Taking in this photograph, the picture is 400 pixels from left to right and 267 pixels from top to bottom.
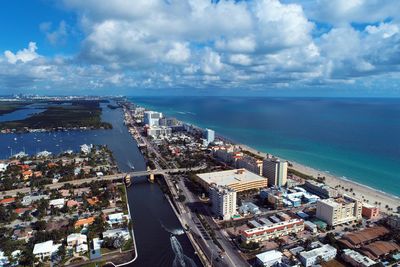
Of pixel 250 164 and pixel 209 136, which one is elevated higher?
pixel 209 136

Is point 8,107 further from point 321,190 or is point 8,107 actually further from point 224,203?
point 321,190

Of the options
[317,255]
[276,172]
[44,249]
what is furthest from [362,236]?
[44,249]

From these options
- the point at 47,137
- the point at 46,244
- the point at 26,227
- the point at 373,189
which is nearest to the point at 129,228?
the point at 46,244

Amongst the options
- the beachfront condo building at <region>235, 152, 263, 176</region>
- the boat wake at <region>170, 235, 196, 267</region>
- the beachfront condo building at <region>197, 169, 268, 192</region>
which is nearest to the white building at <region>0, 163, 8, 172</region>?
the beachfront condo building at <region>197, 169, 268, 192</region>

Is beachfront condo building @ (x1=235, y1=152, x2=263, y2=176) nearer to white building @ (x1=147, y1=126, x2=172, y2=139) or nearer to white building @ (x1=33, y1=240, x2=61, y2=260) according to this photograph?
white building @ (x1=33, y1=240, x2=61, y2=260)

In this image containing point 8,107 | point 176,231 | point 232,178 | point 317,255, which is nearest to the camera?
point 317,255
